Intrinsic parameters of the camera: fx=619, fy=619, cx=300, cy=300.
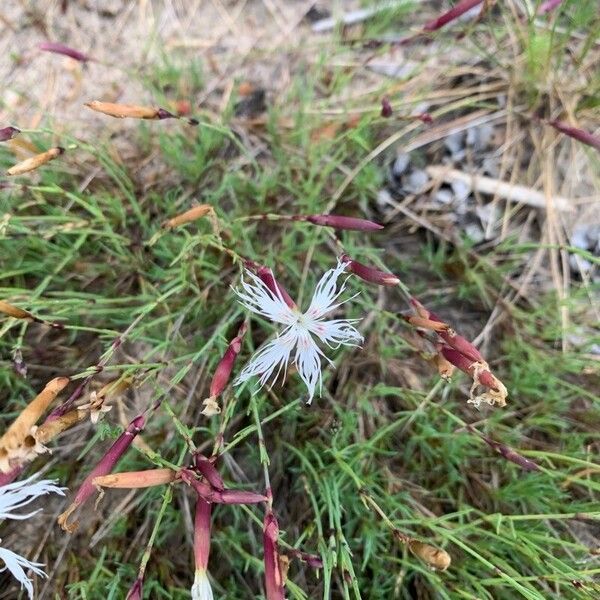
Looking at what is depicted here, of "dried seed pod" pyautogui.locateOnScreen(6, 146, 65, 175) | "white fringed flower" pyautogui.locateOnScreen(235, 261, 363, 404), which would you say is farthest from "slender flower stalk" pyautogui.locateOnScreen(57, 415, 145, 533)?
"dried seed pod" pyautogui.locateOnScreen(6, 146, 65, 175)

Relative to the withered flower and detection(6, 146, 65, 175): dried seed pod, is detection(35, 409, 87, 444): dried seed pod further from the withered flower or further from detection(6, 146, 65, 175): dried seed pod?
detection(6, 146, 65, 175): dried seed pod

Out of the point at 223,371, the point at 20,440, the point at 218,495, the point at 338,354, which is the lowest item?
the point at 338,354

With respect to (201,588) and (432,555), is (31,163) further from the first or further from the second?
(432,555)

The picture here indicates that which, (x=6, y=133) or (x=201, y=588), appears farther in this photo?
(x=6, y=133)

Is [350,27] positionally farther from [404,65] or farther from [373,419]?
[373,419]

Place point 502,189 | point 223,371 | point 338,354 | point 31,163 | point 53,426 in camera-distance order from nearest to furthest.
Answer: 1. point 53,426
2. point 223,371
3. point 31,163
4. point 338,354
5. point 502,189

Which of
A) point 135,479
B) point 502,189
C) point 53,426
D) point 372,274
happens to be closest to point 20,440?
point 53,426

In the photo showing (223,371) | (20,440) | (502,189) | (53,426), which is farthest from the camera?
(502,189)
